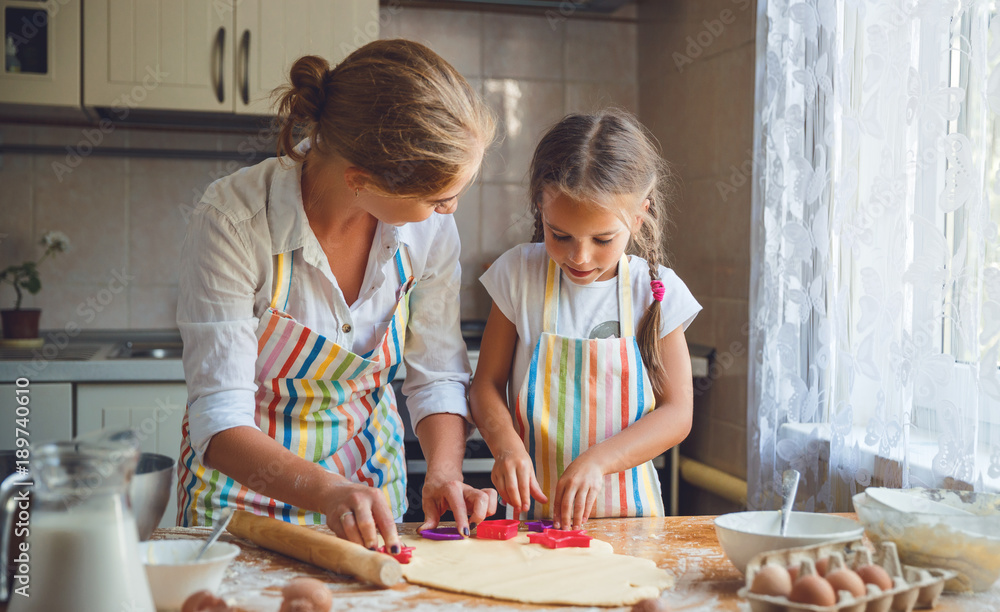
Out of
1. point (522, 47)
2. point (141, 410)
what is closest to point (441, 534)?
point (141, 410)

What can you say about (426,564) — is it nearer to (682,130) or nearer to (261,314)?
(261,314)

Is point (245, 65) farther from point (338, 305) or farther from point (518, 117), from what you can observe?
point (338, 305)

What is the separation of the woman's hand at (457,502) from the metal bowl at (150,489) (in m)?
0.33

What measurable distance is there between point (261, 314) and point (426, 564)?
1.44 ft

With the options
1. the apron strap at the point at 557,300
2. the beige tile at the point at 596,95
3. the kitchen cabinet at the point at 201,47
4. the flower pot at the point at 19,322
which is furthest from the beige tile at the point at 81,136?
the apron strap at the point at 557,300

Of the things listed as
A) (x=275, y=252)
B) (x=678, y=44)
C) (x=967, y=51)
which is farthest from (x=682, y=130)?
(x=275, y=252)

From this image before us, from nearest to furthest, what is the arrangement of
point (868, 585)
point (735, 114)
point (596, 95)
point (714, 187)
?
point (868, 585), point (735, 114), point (714, 187), point (596, 95)

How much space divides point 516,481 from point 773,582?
1.46 feet

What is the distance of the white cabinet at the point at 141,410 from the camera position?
2.03 m

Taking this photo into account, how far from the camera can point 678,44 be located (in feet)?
8.11

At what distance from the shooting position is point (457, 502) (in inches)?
40.6

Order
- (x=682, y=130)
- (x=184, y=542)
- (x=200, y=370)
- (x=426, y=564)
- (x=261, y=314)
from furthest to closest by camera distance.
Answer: (x=682, y=130) < (x=261, y=314) < (x=200, y=370) < (x=426, y=564) < (x=184, y=542)

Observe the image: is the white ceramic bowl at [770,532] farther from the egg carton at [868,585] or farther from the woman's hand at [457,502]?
the woman's hand at [457,502]
